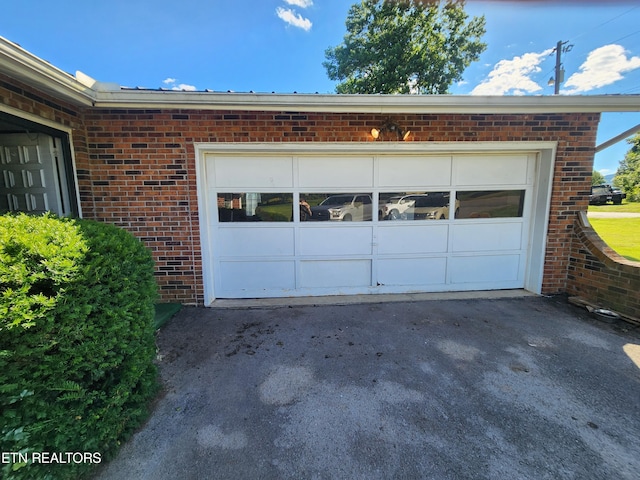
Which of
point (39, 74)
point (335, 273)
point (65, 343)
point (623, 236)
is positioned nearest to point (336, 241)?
point (335, 273)

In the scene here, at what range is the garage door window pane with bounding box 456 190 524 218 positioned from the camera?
4.21 metres

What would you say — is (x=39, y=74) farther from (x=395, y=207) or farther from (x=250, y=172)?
(x=395, y=207)

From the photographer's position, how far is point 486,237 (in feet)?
14.2

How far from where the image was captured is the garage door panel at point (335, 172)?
3.98m

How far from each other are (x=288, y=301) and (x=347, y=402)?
214 centimetres

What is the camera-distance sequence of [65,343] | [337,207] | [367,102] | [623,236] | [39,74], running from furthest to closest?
[623,236] < [337,207] < [367,102] < [39,74] < [65,343]

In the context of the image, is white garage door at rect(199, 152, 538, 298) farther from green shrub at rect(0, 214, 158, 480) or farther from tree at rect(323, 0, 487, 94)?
tree at rect(323, 0, 487, 94)

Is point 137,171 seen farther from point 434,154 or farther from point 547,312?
point 547,312

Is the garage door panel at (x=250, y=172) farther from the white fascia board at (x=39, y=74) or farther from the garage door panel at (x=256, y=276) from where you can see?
the white fascia board at (x=39, y=74)

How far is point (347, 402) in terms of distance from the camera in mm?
2109

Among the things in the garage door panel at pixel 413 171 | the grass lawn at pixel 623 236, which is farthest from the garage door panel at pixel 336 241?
the grass lawn at pixel 623 236

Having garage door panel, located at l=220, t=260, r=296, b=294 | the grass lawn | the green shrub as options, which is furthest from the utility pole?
the green shrub

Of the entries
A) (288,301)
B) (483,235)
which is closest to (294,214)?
(288,301)

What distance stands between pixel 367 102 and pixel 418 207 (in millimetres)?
1728
